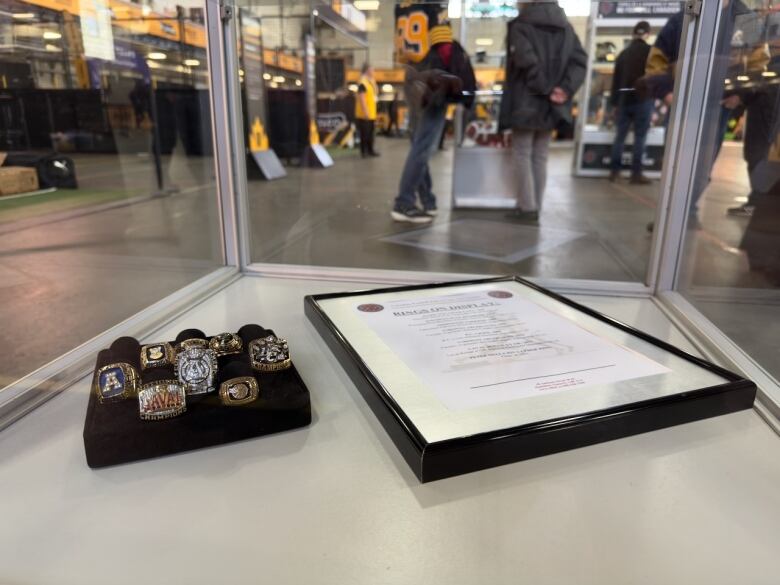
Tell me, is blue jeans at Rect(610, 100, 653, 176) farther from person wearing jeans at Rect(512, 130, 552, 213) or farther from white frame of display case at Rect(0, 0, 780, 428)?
white frame of display case at Rect(0, 0, 780, 428)

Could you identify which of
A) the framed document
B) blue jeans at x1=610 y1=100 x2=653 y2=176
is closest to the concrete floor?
the framed document

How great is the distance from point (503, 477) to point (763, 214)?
123 cm

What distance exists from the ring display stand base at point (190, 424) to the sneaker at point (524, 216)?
7.64 ft

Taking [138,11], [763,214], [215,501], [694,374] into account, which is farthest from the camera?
[138,11]

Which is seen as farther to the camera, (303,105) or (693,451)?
(303,105)

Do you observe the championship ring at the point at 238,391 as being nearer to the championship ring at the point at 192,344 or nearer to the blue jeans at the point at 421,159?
the championship ring at the point at 192,344

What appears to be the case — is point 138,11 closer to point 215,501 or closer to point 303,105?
point 303,105

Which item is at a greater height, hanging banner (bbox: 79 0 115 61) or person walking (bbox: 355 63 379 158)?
hanging banner (bbox: 79 0 115 61)

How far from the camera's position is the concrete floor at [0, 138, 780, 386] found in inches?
41.1

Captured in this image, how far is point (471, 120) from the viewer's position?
134 inches

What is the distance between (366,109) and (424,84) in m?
0.48

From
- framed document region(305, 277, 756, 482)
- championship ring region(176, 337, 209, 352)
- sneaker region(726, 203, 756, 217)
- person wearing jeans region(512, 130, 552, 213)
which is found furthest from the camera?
person wearing jeans region(512, 130, 552, 213)

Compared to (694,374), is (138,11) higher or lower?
higher

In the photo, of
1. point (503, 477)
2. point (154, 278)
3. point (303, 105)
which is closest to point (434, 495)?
point (503, 477)
